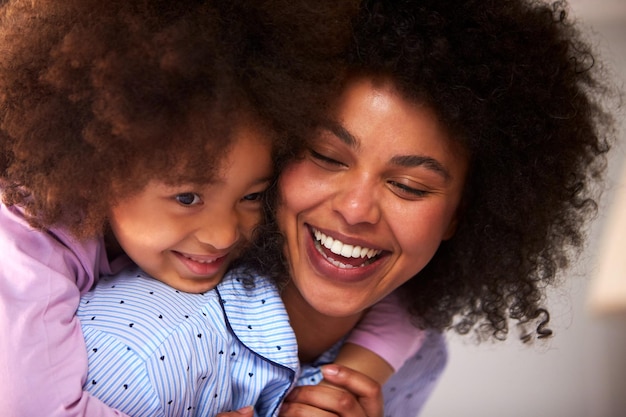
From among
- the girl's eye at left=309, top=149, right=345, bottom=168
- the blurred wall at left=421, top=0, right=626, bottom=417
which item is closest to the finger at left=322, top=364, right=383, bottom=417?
the girl's eye at left=309, top=149, right=345, bottom=168

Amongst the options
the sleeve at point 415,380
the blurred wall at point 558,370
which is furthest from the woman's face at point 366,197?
the blurred wall at point 558,370

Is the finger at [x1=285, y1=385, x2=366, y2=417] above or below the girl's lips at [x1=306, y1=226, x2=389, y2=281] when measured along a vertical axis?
below

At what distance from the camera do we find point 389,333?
1.97 metres

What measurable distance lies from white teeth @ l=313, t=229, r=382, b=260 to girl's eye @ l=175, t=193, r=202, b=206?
0.27 meters

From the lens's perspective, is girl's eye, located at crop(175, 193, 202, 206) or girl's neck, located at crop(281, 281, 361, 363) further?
girl's neck, located at crop(281, 281, 361, 363)

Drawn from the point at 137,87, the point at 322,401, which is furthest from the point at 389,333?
the point at 137,87

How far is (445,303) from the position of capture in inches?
78.4

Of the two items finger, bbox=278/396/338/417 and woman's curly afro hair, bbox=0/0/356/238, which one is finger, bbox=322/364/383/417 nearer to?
finger, bbox=278/396/338/417

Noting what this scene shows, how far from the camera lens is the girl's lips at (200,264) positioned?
1.51m

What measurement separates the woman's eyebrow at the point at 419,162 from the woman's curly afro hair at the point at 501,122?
61mm

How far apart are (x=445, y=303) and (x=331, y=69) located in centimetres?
77

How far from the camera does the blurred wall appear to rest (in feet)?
9.75

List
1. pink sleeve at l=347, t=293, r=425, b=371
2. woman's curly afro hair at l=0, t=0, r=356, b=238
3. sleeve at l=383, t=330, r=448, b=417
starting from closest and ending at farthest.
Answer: woman's curly afro hair at l=0, t=0, r=356, b=238 < pink sleeve at l=347, t=293, r=425, b=371 < sleeve at l=383, t=330, r=448, b=417

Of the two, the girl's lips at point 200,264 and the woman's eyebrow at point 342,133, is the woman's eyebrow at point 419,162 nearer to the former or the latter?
the woman's eyebrow at point 342,133
